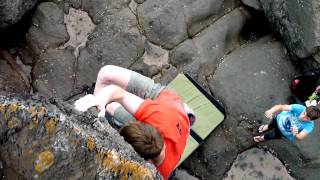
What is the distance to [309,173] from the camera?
6.46 m

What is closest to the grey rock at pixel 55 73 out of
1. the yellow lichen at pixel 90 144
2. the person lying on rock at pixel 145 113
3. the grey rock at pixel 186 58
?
the grey rock at pixel 186 58

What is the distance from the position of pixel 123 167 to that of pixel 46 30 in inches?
161

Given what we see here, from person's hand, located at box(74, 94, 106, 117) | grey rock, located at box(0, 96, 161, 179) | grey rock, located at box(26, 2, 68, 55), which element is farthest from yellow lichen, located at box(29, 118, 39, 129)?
grey rock, located at box(26, 2, 68, 55)

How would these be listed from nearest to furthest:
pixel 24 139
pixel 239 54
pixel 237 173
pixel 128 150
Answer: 1. pixel 24 139
2. pixel 128 150
3. pixel 237 173
4. pixel 239 54

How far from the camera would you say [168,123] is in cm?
406

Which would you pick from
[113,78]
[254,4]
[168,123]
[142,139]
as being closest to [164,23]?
[254,4]

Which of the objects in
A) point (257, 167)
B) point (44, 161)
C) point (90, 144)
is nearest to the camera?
point (44, 161)

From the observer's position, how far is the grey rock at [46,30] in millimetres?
6785

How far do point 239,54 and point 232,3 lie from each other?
769 mm

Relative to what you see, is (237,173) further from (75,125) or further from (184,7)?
(75,125)

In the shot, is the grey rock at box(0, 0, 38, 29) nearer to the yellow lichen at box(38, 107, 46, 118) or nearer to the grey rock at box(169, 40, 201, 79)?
the grey rock at box(169, 40, 201, 79)

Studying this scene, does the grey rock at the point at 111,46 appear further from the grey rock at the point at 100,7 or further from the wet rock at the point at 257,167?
the wet rock at the point at 257,167

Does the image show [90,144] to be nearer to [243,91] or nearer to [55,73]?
[55,73]

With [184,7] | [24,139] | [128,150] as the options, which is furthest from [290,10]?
[24,139]
